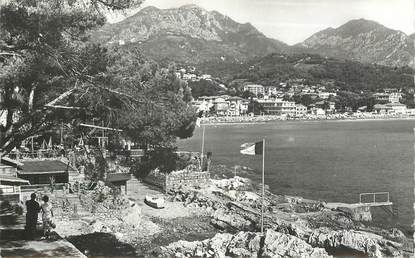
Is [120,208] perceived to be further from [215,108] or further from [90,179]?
[215,108]

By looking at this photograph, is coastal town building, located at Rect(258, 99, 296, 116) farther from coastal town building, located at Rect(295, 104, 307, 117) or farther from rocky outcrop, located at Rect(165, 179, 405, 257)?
rocky outcrop, located at Rect(165, 179, 405, 257)

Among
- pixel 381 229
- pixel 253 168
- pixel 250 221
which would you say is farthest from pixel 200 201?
pixel 253 168

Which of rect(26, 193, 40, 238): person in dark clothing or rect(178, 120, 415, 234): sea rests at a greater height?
rect(26, 193, 40, 238): person in dark clothing

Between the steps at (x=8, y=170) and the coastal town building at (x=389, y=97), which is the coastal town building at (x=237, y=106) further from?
the steps at (x=8, y=170)

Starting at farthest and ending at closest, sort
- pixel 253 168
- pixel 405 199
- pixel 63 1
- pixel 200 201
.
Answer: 1. pixel 253 168
2. pixel 405 199
3. pixel 200 201
4. pixel 63 1

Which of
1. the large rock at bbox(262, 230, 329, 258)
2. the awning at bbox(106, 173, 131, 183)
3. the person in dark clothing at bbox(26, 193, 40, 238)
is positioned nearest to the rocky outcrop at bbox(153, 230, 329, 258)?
the large rock at bbox(262, 230, 329, 258)

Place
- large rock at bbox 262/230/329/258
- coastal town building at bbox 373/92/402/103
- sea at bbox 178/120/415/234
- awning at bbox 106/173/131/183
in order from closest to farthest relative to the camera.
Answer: large rock at bbox 262/230/329/258 < awning at bbox 106/173/131/183 < sea at bbox 178/120/415/234 < coastal town building at bbox 373/92/402/103
